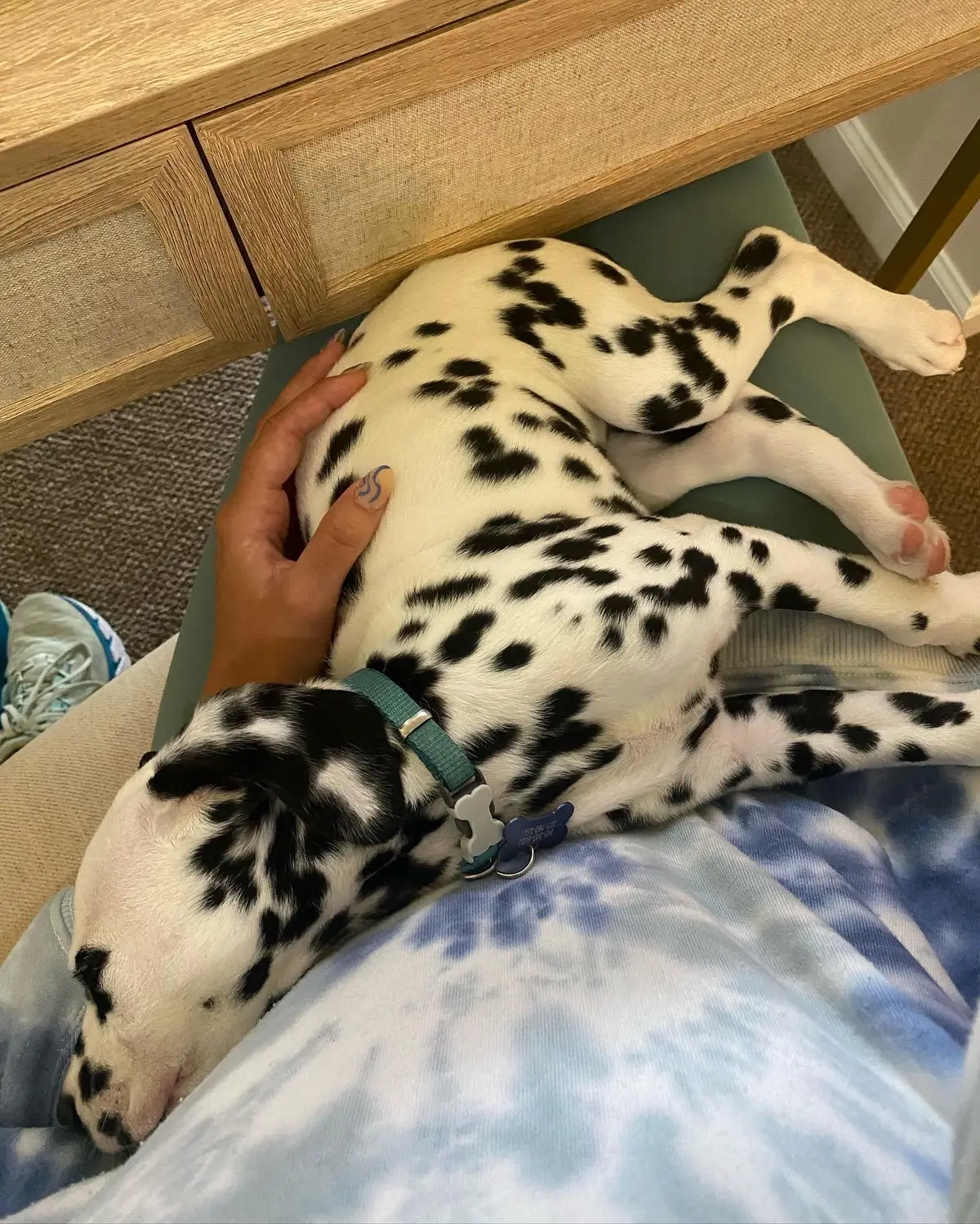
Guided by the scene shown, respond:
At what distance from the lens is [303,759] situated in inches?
33.3

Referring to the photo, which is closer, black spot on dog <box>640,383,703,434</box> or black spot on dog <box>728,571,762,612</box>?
black spot on dog <box>728,571,762,612</box>

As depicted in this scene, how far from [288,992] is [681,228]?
1077 millimetres

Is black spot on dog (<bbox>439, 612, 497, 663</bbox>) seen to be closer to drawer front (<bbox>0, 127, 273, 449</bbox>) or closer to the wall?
drawer front (<bbox>0, 127, 273, 449</bbox>)

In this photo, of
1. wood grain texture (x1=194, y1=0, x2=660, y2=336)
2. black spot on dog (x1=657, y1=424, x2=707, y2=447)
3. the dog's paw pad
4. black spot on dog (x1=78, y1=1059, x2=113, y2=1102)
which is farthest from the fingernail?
the dog's paw pad

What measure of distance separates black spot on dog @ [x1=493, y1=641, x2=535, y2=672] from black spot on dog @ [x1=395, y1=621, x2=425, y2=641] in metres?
0.09

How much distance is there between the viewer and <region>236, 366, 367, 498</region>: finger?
113 cm

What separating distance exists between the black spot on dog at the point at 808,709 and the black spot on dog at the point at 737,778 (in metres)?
0.07

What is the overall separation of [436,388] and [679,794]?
0.56m

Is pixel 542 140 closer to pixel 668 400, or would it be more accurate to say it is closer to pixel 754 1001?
pixel 668 400

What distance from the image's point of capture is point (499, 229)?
3.81 feet

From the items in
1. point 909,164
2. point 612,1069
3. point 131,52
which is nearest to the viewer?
point 612,1069

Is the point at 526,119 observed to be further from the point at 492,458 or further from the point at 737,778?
the point at 737,778

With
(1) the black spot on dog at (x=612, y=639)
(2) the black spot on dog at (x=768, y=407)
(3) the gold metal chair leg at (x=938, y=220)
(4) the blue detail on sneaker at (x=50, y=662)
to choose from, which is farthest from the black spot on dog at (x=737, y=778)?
(4) the blue detail on sneaker at (x=50, y=662)

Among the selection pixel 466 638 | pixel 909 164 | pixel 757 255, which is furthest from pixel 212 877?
pixel 909 164
